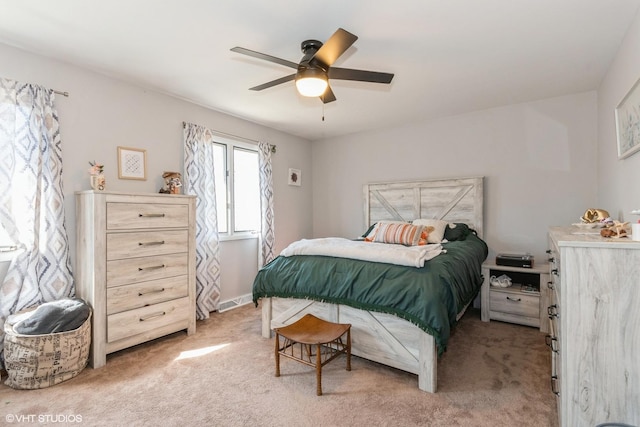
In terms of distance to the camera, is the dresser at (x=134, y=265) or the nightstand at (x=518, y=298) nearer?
the dresser at (x=134, y=265)

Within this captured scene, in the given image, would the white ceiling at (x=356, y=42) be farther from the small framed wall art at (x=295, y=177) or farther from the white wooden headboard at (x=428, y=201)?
the small framed wall art at (x=295, y=177)

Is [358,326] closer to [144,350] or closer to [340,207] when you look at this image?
[144,350]

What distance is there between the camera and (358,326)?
7.81ft

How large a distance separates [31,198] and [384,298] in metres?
2.74

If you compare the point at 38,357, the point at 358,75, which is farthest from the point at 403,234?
the point at 38,357

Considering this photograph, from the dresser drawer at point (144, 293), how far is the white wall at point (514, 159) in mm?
3042

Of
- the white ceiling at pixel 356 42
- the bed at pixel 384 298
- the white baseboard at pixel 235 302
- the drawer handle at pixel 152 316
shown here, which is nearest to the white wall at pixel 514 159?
the white ceiling at pixel 356 42

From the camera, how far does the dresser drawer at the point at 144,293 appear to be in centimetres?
250

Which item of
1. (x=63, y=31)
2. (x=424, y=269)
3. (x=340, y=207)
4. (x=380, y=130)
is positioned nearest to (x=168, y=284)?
(x=63, y=31)

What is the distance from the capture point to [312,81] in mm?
2078

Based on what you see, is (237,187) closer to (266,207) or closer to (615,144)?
(266,207)

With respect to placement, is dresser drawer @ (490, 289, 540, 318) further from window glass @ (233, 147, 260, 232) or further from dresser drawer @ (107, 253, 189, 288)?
dresser drawer @ (107, 253, 189, 288)

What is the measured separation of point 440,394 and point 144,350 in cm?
242

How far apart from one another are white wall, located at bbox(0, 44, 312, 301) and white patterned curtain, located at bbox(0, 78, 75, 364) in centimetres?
11
